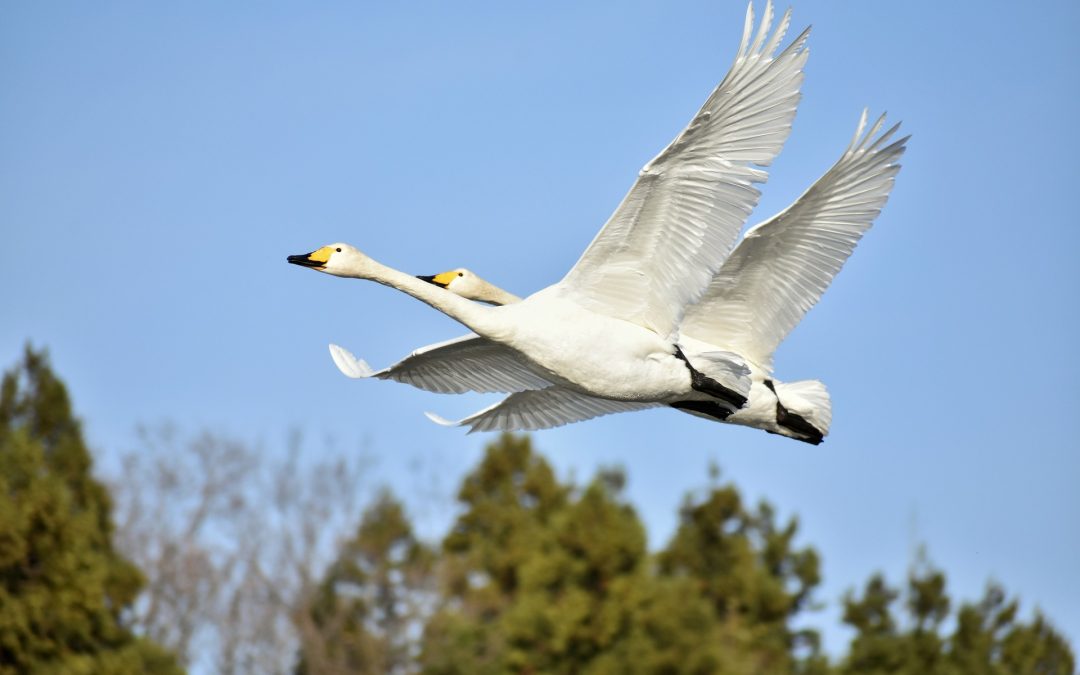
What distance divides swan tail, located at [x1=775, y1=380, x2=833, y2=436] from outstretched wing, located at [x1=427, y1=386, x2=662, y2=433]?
135 cm

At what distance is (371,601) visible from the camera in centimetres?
3488

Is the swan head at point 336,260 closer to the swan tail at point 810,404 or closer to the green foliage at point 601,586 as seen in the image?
the swan tail at point 810,404

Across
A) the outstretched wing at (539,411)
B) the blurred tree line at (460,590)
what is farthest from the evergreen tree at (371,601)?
the outstretched wing at (539,411)

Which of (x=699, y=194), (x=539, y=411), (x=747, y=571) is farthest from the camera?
(x=747, y=571)

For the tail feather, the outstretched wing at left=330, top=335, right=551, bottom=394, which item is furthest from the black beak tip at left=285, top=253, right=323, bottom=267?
the tail feather

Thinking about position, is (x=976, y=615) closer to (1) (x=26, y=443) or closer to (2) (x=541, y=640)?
(2) (x=541, y=640)

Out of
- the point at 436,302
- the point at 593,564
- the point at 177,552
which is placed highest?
the point at 177,552

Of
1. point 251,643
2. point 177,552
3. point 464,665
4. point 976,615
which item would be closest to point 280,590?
point 251,643

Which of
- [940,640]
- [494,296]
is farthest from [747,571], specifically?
[494,296]

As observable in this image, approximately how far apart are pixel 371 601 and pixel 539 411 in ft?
70.7

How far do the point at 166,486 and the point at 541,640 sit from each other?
15.7 meters

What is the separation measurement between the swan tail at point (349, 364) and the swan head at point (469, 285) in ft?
2.85

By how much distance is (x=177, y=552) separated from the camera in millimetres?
37938

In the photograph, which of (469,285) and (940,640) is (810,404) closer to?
(469,285)
